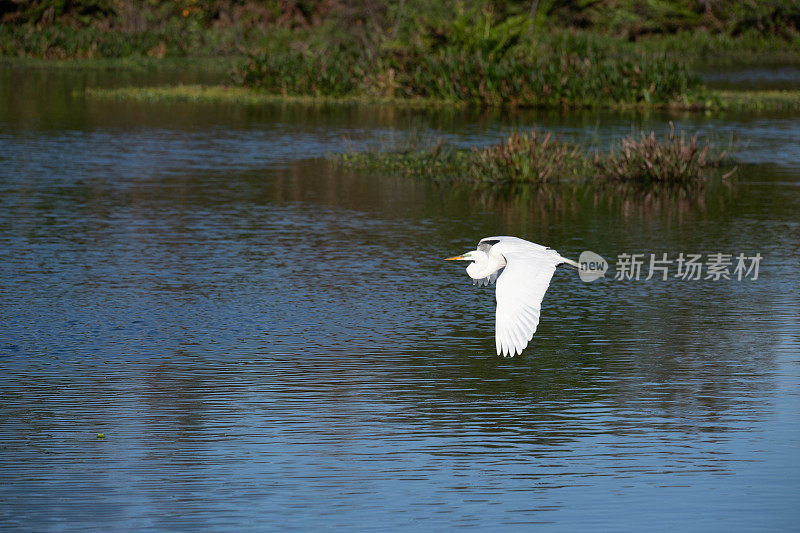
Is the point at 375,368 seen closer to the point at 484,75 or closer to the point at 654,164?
the point at 654,164

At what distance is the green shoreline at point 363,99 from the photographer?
3459 cm

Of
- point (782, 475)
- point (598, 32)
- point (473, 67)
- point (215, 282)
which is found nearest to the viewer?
point (782, 475)

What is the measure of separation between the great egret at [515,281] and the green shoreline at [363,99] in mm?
25773

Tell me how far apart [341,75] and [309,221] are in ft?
70.6

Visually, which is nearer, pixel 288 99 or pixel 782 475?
pixel 782 475

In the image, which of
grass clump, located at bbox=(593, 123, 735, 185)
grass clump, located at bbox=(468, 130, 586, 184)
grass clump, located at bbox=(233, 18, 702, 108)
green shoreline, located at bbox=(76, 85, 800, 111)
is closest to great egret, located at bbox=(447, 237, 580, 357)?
grass clump, located at bbox=(468, 130, 586, 184)

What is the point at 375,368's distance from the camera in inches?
390

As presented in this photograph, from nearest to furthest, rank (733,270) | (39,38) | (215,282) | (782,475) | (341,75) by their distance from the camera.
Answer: (782,475) < (215,282) < (733,270) < (341,75) < (39,38)

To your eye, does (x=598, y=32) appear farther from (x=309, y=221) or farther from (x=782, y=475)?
(x=782, y=475)

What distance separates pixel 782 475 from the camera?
24.7 ft

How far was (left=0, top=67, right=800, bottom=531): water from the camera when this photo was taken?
7.14 meters

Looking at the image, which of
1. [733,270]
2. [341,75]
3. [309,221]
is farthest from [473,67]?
[733,270]

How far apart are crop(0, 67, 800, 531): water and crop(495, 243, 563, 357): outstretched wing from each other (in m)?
0.67

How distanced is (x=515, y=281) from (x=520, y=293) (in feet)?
0.60
